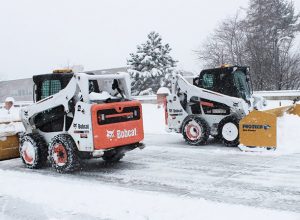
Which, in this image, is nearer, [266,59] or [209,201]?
[209,201]

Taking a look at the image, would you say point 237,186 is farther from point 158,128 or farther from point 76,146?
point 158,128

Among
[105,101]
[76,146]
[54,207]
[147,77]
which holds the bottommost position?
[54,207]

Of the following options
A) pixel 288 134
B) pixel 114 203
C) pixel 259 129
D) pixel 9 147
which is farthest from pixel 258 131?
pixel 9 147

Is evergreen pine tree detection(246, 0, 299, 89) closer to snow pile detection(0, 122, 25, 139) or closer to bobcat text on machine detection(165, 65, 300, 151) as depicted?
Result: bobcat text on machine detection(165, 65, 300, 151)

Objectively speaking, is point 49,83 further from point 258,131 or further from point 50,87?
point 258,131

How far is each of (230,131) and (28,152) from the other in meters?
5.39

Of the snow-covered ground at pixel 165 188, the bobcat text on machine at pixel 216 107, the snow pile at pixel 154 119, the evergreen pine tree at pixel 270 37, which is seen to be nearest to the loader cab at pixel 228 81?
the bobcat text on machine at pixel 216 107

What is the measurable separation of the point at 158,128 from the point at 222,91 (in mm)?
6168

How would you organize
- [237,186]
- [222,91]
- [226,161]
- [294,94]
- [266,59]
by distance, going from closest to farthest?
[237,186] → [226,161] → [222,91] → [294,94] → [266,59]

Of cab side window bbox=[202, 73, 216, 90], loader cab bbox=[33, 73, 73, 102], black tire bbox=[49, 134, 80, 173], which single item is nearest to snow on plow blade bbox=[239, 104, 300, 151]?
cab side window bbox=[202, 73, 216, 90]

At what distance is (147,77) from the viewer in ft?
120

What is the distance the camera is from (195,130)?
12.6 m

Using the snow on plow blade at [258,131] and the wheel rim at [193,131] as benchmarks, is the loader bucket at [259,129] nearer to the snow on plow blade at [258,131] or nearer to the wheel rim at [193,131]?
the snow on plow blade at [258,131]

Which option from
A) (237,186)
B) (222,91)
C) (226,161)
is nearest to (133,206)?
(237,186)
